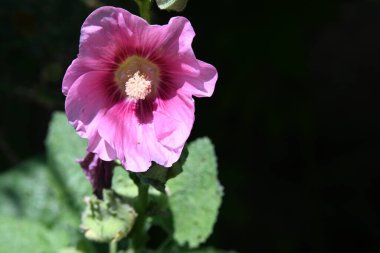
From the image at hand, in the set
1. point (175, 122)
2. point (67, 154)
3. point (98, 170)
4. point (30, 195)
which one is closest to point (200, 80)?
point (175, 122)

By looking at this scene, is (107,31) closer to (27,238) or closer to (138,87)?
(138,87)

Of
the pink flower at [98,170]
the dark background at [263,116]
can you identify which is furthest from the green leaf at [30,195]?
the pink flower at [98,170]

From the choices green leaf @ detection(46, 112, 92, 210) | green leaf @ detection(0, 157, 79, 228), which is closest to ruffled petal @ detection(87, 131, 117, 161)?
green leaf @ detection(46, 112, 92, 210)

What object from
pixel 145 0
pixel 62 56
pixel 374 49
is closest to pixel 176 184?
pixel 145 0

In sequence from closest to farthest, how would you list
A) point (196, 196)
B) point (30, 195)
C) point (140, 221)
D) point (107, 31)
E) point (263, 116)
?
point (107, 31) < point (140, 221) < point (196, 196) < point (30, 195) < point (263, 116)

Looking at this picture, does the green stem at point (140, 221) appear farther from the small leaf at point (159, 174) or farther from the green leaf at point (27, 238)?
the green leaf at point (27, 238)

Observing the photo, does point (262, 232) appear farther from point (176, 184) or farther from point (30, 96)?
point (176, 184)
